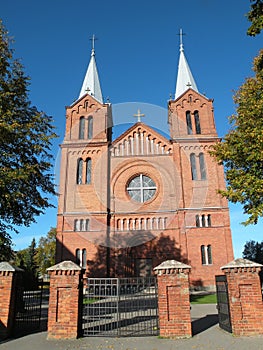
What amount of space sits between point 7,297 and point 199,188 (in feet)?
60.0

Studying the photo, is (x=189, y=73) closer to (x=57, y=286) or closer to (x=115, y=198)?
(x=115, y=198)

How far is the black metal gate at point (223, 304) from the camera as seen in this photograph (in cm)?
843

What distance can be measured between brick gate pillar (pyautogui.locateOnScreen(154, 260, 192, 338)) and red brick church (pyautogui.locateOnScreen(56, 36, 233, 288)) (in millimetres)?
14165

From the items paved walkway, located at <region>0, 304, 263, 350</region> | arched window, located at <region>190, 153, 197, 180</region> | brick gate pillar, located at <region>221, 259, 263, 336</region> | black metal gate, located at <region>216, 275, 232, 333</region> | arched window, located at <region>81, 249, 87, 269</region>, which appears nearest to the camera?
paved walkway, located at <region>0, 304, 263, 350</region>

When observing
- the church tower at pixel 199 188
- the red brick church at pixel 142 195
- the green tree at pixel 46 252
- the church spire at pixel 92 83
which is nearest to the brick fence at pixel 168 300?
the church tower at pixel 199 188

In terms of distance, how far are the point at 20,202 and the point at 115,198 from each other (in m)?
12.3

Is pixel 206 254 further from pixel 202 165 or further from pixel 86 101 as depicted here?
pixel 86 101

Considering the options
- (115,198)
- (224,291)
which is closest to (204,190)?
(115,198)

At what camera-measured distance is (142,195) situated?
982 inches

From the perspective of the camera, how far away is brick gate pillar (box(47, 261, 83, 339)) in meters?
8.04

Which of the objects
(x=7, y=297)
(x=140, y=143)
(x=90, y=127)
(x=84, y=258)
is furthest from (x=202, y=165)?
(x=7, y=297)

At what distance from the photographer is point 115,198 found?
24516mm

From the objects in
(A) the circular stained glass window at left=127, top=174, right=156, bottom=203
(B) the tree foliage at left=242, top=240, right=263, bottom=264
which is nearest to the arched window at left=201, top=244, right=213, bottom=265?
(A) the circular stained glass window at left=127, top=174, right=156, bottom=203

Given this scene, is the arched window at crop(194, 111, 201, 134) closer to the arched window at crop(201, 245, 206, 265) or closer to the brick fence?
the arched window at crop(201, 245, 206, 265)
